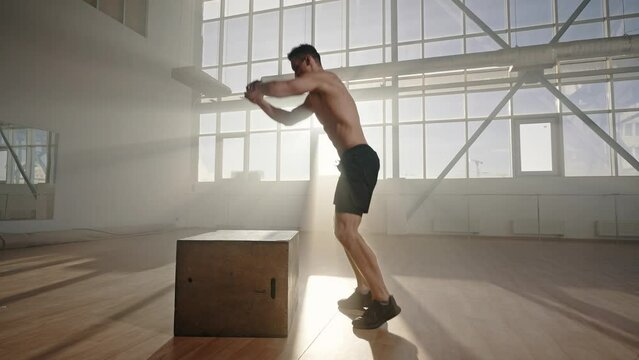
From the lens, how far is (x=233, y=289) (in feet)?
4.69

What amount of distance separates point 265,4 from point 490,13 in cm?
630

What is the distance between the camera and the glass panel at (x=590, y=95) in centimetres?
739

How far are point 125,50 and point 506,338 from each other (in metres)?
8.20

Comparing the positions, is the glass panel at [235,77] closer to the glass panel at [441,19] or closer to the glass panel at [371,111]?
the glass panel at [371,111]

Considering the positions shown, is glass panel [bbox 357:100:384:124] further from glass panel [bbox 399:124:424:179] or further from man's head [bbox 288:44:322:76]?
man's head [bbox 288:44:322:76]

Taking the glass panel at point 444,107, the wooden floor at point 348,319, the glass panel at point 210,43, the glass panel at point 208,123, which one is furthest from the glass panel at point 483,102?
the glass panel at point 210,43

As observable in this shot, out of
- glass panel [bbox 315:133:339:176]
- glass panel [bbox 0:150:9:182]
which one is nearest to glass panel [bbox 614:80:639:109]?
glass panel [bbox 315:133:339:176]

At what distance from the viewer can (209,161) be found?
10.0 m

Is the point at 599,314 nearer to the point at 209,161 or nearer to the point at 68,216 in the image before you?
the point at 68,216

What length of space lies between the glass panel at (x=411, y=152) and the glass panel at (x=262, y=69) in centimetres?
417

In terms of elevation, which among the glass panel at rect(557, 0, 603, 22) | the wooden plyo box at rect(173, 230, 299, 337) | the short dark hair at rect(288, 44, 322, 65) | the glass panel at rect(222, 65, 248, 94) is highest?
the glass panel at rect(557, 0, 603, 22)

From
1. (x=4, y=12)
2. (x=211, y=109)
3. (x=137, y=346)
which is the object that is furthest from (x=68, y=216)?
(x=137, y=346)

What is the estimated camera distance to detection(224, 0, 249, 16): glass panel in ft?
33.6

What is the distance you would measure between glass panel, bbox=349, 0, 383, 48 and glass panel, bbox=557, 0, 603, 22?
166 inches
